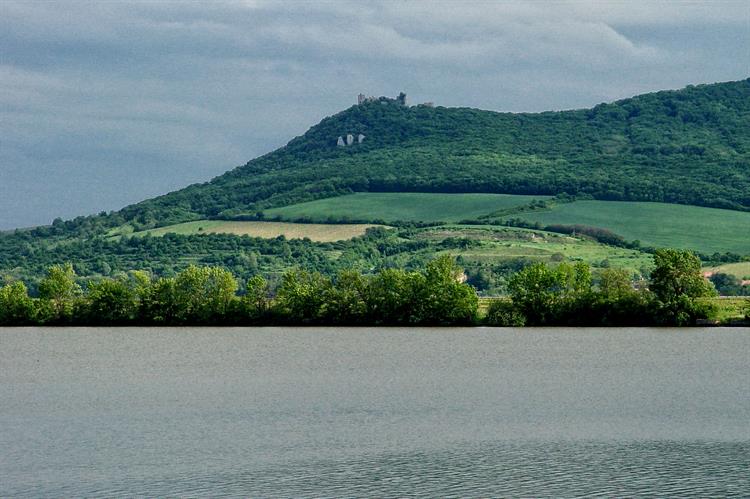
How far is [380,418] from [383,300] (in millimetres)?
52868

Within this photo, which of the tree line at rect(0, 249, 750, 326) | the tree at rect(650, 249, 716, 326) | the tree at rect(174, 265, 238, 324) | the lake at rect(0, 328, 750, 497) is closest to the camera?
the lake at rect(0, 328, 750, 497)

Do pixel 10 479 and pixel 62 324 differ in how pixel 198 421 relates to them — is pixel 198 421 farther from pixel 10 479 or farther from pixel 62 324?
pixel 62 324

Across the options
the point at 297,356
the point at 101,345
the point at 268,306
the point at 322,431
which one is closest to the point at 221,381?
the point at 297,356

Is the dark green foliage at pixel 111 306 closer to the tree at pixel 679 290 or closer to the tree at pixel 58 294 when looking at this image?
the tree at pixel 58 294

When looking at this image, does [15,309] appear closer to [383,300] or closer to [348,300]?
[348,300]

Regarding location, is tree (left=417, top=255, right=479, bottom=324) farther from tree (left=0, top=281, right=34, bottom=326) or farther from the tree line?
tree (left=0, top=281, right=34, bottom=326)

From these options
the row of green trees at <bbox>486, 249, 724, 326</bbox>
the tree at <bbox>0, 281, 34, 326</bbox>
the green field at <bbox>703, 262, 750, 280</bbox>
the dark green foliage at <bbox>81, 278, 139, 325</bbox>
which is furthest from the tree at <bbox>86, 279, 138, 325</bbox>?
the green field at <bbox>703, 262, 750, 280</bbox>

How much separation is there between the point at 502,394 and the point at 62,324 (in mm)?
58856

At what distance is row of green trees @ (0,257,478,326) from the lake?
12.4 m

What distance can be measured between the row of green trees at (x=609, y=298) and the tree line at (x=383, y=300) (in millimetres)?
84

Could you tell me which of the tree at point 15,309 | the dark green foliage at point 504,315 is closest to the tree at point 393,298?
the dark green foliage at point 504,315

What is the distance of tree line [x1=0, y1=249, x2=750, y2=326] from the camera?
103 meters

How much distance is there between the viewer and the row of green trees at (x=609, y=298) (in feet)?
333

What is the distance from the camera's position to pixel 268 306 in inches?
4257
